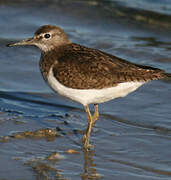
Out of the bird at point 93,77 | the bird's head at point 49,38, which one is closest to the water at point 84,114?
the bird at point 93,77

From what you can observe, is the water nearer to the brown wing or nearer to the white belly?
the white belly

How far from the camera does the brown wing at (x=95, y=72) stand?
24.5ft

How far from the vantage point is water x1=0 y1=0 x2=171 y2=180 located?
6.82m

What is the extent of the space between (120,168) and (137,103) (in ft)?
9.03

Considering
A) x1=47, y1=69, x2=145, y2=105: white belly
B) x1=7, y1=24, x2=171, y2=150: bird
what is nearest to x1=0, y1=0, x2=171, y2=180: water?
x1=7, y1=24, x2=171, y2=150: bird

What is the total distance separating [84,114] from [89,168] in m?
2.21

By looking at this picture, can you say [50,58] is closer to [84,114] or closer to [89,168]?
[84,114]

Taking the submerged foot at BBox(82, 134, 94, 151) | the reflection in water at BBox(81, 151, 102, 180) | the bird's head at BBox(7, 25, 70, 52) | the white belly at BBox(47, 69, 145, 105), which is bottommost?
the reflection in water at BBox(81, 151, 102, 180)

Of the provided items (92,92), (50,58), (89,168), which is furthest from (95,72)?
(89,168)

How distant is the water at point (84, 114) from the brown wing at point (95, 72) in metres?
1.03

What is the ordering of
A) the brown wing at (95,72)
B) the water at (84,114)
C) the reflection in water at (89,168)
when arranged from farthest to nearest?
1. the brown wing at (95,72)
2. the water at (84,114)
3. the reflection in water at (89,168)

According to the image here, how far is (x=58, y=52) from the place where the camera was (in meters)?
8.07

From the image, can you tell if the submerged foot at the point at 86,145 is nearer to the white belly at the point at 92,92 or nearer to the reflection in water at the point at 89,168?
the reflection in water at the point at 89,168

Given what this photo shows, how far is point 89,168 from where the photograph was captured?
A: 22.4 ft
